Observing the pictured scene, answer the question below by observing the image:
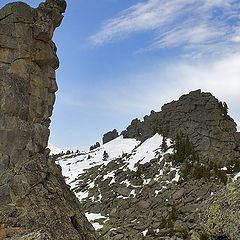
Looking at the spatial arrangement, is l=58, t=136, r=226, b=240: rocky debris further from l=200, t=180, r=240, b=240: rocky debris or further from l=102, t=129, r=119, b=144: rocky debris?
l=102, t=129, r=119, b=144: rocky debris

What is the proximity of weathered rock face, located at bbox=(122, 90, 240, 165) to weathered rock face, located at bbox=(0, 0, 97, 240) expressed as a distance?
35.0m

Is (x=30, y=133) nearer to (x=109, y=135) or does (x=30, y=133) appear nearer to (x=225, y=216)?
(x=225, y=216)

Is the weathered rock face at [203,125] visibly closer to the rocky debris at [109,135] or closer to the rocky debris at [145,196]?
the rocky debris at [145,196]

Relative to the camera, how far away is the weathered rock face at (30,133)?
593 inches

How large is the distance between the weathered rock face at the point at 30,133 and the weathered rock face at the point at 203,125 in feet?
115

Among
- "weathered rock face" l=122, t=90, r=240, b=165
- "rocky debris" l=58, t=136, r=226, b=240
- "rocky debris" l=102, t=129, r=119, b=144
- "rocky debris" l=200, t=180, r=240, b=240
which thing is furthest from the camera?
"rocky debris" l=102, t=129, r=119, b=144

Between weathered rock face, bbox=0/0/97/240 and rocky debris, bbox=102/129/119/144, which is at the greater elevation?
rocky debris, bbox=102/129/119/144

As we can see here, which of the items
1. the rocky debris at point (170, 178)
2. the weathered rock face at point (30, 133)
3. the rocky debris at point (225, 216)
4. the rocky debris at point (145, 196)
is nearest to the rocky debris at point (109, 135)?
the rocky debris at point (170, 178)

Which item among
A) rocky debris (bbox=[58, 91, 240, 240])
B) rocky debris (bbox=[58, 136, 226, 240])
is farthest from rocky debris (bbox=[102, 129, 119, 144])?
rocky debris (bbox=[58, 136, 226, 240])

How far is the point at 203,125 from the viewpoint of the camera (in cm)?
5672

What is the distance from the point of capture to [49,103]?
60.6ft

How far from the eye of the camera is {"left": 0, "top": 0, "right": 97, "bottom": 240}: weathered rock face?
15062 mm

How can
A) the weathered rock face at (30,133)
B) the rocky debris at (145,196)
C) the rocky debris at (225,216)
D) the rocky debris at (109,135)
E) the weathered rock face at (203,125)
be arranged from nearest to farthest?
1. the weathered rock face at (30,133)
2. the rocky debris at (225,216)
3. the rocky debris at (145,196)
4. the weathered rock face at (203,125)
5. the rocky debris at (109,135)

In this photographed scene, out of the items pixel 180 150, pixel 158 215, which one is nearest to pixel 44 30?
pixel 158 215
